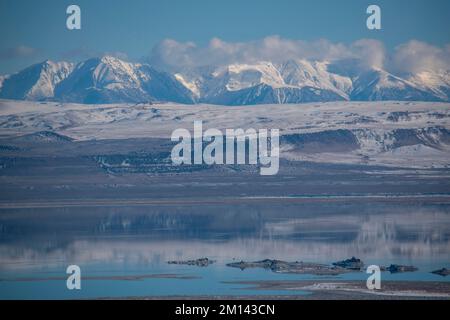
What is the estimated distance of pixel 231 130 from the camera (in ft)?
383

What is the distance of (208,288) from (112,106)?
113m

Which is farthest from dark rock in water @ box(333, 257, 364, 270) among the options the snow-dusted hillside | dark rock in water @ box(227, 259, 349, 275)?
the snow-dusted hillside

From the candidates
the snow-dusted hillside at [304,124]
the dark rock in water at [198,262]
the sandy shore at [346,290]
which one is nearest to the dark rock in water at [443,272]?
the sandy shore at [346,290]

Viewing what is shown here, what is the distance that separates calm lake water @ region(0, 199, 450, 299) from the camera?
36656 millimetres

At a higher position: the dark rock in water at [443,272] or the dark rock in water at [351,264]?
the dark rock in water at [351,264]

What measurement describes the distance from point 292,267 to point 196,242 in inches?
352

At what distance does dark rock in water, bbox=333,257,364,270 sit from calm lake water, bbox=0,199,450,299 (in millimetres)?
943

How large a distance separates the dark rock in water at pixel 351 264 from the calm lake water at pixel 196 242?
94 cm

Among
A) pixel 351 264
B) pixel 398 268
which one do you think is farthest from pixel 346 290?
pixel 351 264

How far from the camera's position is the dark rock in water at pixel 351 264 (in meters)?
38.8

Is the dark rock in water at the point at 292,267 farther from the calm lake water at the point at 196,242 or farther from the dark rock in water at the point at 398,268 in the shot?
the dark rock in water at the point at 398,268
